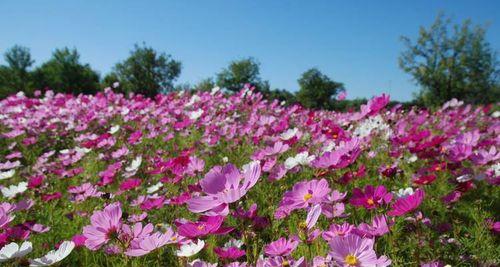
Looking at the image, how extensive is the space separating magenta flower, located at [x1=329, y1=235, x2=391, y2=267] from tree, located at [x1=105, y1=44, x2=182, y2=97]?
33.6 m

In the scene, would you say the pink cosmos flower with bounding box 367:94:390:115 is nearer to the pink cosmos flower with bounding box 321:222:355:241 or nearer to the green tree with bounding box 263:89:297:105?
the pink cosmos flower with bounding box 321:222:355:241

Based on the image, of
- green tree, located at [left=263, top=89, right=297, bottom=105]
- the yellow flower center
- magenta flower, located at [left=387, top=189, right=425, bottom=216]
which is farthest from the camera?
green tree, located at [left=263, top=89, right=297, bottom=105]

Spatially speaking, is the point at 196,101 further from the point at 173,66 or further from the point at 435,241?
the point at 173,66

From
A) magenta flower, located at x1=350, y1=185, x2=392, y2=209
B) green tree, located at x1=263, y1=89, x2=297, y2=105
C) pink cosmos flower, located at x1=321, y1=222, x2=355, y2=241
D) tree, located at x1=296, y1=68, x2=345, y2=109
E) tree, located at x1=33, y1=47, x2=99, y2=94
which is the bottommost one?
pink cosmos flower, located at x1=321, y1=222, x2=355, y2=241

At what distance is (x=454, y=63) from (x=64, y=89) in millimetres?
31399

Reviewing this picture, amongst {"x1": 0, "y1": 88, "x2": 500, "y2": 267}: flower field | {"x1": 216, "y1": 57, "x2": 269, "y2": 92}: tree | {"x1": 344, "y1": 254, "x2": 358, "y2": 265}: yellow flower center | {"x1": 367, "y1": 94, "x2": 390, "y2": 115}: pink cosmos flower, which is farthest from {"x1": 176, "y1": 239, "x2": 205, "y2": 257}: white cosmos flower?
{"x1": 216, "y1": 57, "x2": 269, "y2": 92}: tree

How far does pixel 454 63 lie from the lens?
31953 millimetres

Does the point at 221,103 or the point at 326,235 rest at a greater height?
the point at 221,103

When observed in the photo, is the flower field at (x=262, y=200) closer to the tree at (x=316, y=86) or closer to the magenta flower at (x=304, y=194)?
the magenta flower at (x=304, y=194)

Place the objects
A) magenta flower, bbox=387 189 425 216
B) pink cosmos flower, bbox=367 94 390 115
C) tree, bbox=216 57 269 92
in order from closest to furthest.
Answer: magenta flower, bbox=387 189 425 216
pink cosmos flower, bbox=367 94 390 115
tree, bbox=216 57 269 92

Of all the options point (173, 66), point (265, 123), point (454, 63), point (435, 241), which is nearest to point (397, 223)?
point (435, 241)

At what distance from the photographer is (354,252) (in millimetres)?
934

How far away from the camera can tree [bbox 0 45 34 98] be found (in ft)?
109

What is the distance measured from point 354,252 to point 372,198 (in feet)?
1.21
